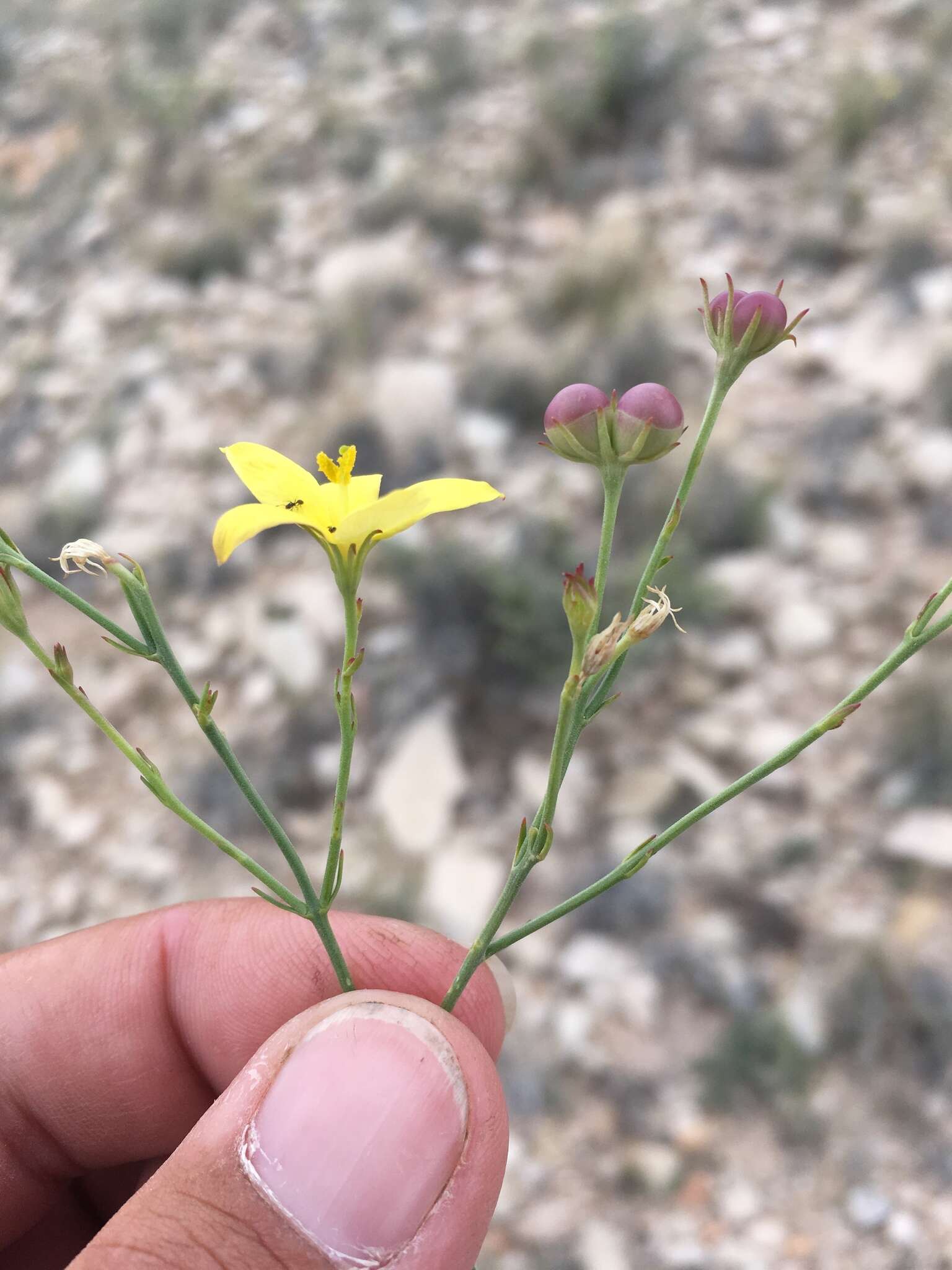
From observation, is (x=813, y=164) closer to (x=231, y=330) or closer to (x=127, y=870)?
(x=231, y=330)

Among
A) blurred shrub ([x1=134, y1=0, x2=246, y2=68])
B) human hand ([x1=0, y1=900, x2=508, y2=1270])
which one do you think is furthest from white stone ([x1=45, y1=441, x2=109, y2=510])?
blurred shrub ([x1=134, y1=0, x2=246, y2=68])

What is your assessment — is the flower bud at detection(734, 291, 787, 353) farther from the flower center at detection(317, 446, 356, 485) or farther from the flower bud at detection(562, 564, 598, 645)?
the flower center at detection(317, 446, 356, 485)

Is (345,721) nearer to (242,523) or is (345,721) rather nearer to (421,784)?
(242,523)

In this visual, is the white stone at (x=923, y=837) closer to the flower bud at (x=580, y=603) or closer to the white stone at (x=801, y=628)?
the white stone at (x=801, y=628)

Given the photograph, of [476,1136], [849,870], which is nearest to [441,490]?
[476,1136]

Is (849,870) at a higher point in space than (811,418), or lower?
lower

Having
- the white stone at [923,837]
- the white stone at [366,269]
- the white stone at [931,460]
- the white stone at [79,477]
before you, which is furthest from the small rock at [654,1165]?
the white stone at [366,269]
